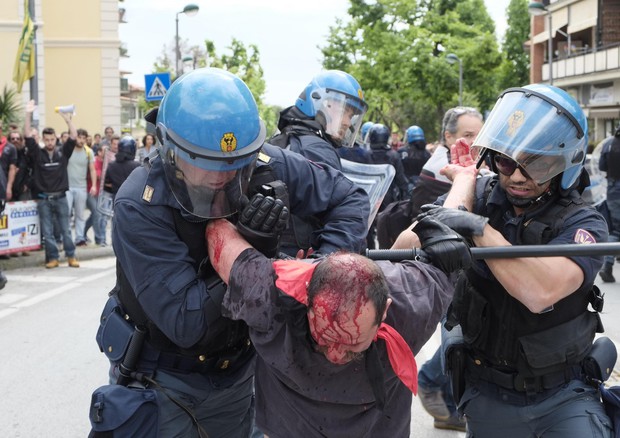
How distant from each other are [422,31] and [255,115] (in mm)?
34255

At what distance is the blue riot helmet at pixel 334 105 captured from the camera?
3846 mm

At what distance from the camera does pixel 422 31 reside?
35375 millimetres

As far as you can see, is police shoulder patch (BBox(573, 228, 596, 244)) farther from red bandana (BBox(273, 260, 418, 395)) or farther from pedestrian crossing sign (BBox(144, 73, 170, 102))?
pedestrian crossing sign (BBox(144, 73, 170, 102))

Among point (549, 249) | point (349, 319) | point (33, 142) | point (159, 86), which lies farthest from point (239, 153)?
point (159, 86)

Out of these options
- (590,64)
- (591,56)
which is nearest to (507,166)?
(591,56)

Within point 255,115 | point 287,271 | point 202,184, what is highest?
point 255,115

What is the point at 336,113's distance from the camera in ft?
12.7

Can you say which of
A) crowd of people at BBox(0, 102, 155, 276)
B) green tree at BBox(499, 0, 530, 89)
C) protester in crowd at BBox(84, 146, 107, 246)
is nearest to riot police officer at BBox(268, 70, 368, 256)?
crowd of people at BBox(0, 102, 155, 276)

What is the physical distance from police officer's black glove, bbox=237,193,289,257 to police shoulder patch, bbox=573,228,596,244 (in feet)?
2.99

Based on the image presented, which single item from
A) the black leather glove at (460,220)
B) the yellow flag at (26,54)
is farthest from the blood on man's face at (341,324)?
the yellow flag at (26,54)

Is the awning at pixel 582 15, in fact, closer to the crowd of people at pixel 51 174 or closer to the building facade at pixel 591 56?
the building facade at pixel 591 56

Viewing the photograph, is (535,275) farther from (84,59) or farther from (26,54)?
(84,59)

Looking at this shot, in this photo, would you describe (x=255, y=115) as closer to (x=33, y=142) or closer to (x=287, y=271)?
(x=287, y=271)

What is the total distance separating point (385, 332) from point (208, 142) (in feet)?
2.62
